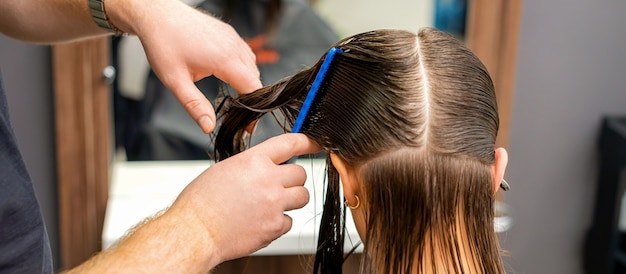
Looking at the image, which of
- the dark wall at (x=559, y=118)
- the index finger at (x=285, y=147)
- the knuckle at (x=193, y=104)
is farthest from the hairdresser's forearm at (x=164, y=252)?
the dark wall at (x=559, y=118)

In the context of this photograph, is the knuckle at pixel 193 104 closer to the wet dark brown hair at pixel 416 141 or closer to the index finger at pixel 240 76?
the index finger at pixel 240 76

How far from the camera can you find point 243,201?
88cm

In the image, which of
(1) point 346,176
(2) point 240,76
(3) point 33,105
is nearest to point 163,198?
(3) point 33,105

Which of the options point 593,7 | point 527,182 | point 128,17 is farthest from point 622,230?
point 128,17

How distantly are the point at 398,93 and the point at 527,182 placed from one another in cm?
151

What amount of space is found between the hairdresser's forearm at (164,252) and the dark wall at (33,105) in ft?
4.01

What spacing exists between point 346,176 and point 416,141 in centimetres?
13

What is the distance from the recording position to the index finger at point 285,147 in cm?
92

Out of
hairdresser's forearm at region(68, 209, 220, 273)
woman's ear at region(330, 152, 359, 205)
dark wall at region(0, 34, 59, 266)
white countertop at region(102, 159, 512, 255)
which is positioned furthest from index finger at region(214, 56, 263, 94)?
dark wall at region(0, 34, 59, 266)

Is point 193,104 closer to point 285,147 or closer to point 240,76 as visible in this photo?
point 240,76

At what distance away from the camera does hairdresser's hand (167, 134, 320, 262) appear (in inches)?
34.3

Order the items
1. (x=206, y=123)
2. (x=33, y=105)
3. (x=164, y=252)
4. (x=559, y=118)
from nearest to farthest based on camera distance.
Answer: (x=164, y=252), (x=206, y=123), (x=33, y=105), (x=559, y=118)

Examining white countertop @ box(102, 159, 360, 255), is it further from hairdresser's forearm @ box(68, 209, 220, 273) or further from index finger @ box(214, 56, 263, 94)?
hairdresser's forearm @ box(68, 209, 220, 273)

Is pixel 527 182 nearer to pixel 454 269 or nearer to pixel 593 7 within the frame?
pixel 593 7
